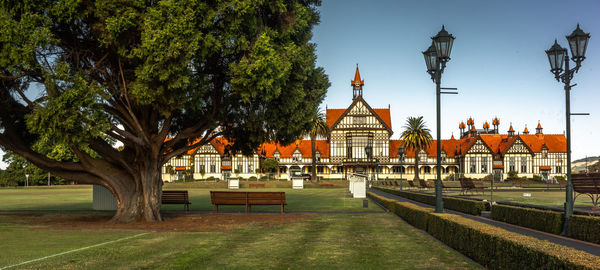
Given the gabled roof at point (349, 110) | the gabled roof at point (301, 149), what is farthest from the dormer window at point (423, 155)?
the gabled roof at point (301, 149)

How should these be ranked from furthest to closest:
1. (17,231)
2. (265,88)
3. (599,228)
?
(265,88) < (17,231) < (599,228)

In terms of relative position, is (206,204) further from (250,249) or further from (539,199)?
(539,199)

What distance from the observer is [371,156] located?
8262 centimetres

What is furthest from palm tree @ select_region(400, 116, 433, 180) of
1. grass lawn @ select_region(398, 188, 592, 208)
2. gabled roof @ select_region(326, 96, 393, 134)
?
grass lawn @ select_region(398, 188, 592, 208)

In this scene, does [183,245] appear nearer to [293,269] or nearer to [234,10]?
[293,269]

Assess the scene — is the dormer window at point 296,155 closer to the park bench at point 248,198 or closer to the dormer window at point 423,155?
the dormer window at point 423,155

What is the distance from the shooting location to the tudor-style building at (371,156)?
83.3 m

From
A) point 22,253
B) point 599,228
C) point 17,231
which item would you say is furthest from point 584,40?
point 17,231

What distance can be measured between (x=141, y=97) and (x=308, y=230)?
6.58 metres

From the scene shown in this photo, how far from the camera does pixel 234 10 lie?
14.5 metres

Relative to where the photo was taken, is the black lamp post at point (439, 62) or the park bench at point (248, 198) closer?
the black lamp post at point (439, 62)

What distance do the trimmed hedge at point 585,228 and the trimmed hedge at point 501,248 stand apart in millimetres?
3040

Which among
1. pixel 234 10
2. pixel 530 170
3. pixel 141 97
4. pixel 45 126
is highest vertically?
pixel 234 10

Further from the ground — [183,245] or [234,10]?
[234,10]
